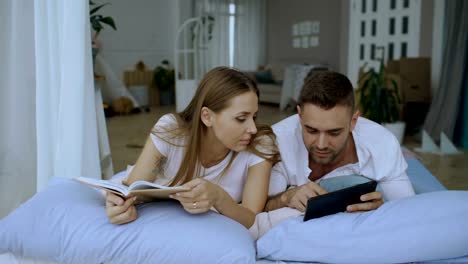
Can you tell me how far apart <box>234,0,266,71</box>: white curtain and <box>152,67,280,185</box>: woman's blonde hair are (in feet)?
Result: 29.0

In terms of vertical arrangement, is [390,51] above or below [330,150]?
above

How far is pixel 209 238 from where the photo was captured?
46.3 inches

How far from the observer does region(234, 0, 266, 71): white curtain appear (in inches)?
402

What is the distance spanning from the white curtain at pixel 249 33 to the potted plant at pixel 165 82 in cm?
200

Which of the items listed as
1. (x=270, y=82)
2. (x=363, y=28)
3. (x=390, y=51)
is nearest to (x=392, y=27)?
(x=390, y=51)

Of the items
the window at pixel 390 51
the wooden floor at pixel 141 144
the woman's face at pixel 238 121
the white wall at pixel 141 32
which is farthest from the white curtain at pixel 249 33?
the woman's face at pixel 238 121

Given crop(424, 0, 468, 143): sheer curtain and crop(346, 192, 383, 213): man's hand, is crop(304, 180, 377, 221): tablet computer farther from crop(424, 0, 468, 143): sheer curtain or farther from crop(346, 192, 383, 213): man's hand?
crop(424, 0, 468, 143): sheer curtain

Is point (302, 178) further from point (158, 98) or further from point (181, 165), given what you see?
point (158, 98)

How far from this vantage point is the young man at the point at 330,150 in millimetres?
1464

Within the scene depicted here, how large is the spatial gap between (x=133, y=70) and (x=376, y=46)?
4361 millimetres

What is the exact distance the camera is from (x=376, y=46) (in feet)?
20.9

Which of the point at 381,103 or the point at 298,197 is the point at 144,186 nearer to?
the point at 298,197

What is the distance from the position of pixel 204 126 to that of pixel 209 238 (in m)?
0.51

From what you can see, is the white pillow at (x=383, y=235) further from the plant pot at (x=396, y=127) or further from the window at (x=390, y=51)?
the window at (x=390, y=51)
